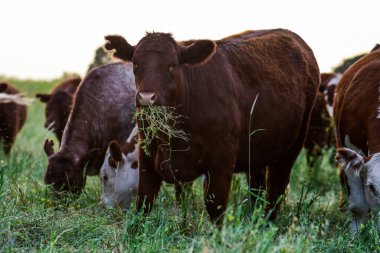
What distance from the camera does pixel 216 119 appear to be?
623 centimetres

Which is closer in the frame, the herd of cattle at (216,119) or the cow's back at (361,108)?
the herd of cattle at (216,119)

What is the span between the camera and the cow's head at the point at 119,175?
808cm

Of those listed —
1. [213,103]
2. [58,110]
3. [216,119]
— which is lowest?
[58,110]

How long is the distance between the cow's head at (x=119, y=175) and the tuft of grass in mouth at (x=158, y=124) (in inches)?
67.2

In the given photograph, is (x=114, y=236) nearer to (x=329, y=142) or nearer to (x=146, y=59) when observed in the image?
(x=146, y=59)

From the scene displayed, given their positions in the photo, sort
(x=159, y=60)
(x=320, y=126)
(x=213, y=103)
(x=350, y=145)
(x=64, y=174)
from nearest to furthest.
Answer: (x=159, y=60)
(x=213, y=103)
(x=350, y=145)
(x=64, y=174)
(x=320, y=126)

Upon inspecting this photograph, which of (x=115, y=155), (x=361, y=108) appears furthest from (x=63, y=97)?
(x=361, y=108)

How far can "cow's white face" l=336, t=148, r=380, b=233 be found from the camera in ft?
19.9

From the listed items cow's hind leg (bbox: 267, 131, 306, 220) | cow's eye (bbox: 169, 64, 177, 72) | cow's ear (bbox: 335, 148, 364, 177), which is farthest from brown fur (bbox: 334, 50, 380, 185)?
cow's eye (bbox: 169, 64, 177, 72)

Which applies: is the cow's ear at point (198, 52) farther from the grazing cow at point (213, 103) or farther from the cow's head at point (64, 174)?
the cow's head at point (64, 174)

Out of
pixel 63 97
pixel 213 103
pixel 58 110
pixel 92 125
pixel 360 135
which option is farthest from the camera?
pixel 63 97

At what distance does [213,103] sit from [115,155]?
88.2 inches

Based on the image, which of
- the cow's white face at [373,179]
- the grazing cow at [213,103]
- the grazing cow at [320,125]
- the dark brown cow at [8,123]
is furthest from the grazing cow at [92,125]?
the grazing cow at [320,125]

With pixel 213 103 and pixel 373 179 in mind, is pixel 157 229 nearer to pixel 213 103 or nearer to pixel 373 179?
pixel 213 103
